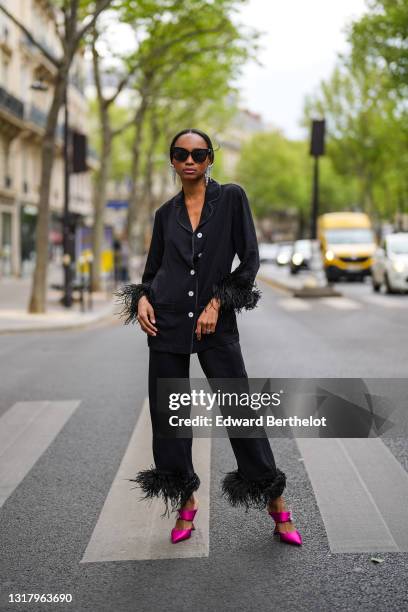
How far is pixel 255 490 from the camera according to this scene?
429 cm

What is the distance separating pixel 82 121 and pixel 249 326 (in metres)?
44.7

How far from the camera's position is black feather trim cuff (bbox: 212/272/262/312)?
4195 mm

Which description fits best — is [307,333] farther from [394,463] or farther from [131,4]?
[131,4]

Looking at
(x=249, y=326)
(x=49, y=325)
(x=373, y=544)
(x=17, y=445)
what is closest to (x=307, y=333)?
(x=249, y=326)

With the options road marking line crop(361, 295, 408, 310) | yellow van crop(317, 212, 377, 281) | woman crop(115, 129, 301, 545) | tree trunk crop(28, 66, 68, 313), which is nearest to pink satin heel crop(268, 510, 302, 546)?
woman crop(115, 129, 301, 545)

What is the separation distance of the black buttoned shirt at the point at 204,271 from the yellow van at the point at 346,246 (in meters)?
30.2

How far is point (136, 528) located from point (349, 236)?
108ft

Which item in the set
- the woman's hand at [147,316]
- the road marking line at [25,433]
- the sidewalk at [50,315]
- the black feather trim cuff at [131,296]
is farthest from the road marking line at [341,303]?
the woman's hand at [147,316]

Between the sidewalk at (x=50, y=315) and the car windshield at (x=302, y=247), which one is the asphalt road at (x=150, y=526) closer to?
the sidewalk at (x=50, y=315)

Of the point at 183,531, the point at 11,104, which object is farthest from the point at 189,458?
the point at 11,104

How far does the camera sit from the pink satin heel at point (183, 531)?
436 cm

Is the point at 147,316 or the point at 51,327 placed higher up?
the point at 147,316

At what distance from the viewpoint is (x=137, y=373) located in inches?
415

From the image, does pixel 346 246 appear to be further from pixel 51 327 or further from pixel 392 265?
pixel 51 327
